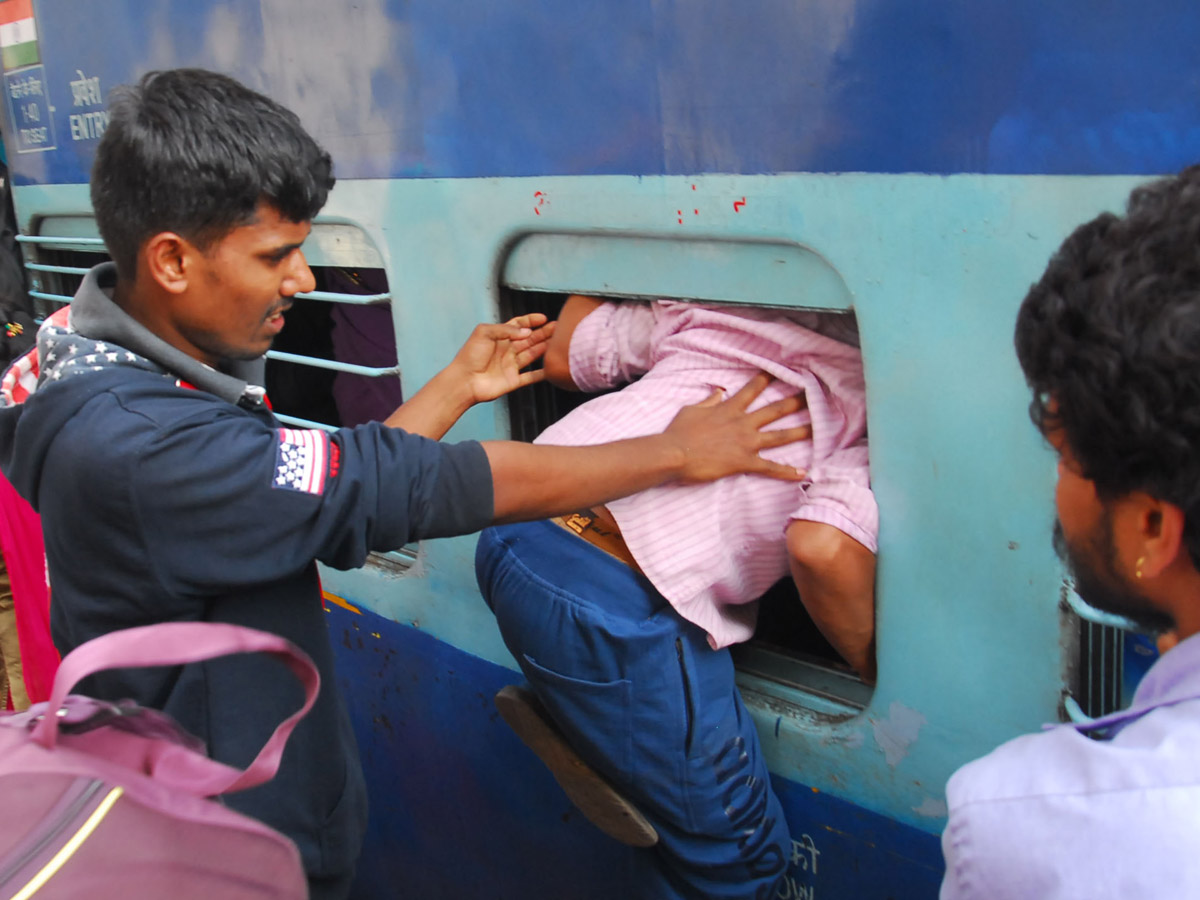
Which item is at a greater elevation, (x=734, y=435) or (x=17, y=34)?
(x=17, y=34)

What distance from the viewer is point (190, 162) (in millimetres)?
1463

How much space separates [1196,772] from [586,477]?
3.15ft

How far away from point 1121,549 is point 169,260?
49.2 inches

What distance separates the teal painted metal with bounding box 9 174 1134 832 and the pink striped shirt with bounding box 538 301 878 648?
13 cm

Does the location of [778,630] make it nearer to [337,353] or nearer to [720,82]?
[720,82]

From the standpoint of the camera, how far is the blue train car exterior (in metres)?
1.32

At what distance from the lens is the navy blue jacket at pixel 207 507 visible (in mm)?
1385

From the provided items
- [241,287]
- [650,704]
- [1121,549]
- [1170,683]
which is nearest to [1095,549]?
[1121,549]

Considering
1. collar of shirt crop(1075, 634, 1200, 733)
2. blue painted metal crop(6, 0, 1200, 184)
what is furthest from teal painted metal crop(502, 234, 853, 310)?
collar of shirt crop(1075, 634, 1200, 733)

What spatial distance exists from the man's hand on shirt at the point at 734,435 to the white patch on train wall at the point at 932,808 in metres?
0.54

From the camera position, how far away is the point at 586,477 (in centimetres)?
162

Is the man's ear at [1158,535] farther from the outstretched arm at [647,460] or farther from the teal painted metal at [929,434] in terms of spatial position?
the outstretched arm at [647,460]

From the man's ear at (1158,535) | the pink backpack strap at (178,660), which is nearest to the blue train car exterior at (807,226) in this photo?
the man's ear at (1158,535)

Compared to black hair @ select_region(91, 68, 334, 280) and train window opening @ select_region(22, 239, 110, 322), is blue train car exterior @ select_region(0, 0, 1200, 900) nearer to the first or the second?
black hair @ select_region(91, 68, 334, 280)
